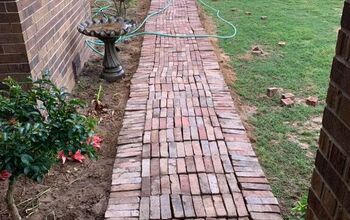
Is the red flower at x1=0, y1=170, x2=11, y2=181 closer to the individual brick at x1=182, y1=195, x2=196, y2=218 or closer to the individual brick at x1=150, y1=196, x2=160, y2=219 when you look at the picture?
the individual brick at x1=150, y1=196, x2=160, y2=219

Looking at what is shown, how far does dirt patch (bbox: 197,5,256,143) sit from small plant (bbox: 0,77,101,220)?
1532mm

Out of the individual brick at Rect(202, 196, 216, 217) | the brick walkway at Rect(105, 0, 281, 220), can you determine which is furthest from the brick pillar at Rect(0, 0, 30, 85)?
the individual brick at Rect(202, 196, 216, 217)

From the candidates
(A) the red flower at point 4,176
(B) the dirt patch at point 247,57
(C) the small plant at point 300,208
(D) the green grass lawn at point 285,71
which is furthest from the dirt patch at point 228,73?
(A) the red flower at point 4,176

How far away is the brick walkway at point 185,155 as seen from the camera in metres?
2.13

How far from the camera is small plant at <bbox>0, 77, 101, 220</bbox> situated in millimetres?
1671

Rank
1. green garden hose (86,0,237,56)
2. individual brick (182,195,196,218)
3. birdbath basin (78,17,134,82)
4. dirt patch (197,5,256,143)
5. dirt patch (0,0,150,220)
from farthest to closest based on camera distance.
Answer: green garden hose (86,0,237,56), birdbath basin (78,17,134,82), dirt patch (197,5,256,143), dirt patch (0,0,150,220), individual brick (182,195,196,218)

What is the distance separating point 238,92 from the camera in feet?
12.5

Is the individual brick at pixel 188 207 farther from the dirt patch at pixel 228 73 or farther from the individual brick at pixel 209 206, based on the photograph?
the dirt patch at pixel 228 73

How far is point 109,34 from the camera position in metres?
3.89

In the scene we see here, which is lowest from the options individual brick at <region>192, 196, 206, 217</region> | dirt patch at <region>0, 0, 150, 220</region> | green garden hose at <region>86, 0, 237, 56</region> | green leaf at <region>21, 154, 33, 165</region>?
dirt patch at <region>0, 0, 150, 220</region>

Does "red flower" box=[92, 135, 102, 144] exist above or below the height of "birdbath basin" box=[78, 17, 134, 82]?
below

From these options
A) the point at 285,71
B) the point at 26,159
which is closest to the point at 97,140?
the point at 26,159

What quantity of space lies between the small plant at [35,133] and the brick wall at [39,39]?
2.22ft

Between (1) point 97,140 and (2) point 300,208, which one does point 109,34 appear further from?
(2) point 300,208
